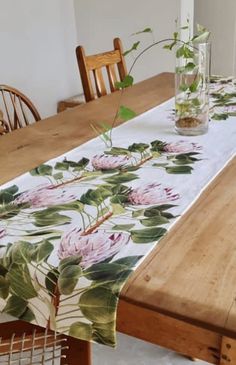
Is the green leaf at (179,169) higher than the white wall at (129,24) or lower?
lower

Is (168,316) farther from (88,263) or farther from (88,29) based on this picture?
(88,29)

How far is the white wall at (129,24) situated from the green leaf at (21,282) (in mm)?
2320

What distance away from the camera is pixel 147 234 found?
2.33 feet

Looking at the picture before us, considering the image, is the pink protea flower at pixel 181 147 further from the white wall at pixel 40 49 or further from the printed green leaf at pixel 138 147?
the white wall at pixel 40 49

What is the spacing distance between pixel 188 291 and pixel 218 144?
0.62 metres

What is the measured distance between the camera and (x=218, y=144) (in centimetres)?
112

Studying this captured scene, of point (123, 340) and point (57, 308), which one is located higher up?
point (57, 308)

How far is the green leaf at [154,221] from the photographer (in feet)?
2.43

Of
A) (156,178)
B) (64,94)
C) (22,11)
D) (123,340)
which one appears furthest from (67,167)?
(64,94)

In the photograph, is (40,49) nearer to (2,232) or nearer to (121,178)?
(121,178)

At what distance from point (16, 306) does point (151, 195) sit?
0.34m

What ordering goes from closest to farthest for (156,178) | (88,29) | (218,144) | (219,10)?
(156,178), (218,144), (88,29), (219,10)

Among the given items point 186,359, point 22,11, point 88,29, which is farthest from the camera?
point 88,29

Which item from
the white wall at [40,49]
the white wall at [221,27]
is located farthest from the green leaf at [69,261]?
the white wall at [221,27]
